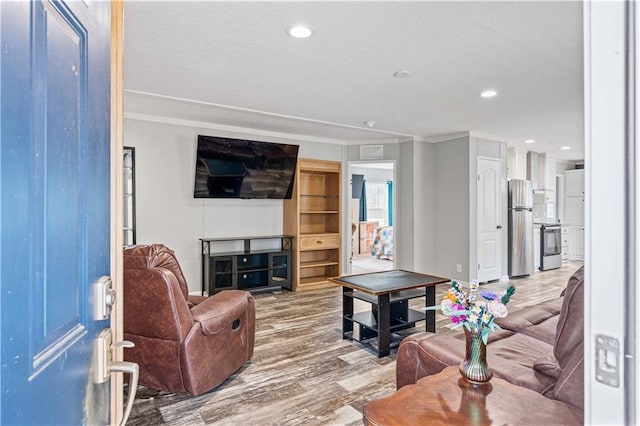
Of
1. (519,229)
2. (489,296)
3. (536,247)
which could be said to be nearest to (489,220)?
(519,229)

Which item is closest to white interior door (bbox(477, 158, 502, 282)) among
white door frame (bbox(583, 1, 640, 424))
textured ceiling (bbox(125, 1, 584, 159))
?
textured ceiling (bbox(125, 1, 584, 159))

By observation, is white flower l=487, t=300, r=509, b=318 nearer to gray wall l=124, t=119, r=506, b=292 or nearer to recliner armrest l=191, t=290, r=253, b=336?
recliner armrest l=191, t=290, r=253, b=336

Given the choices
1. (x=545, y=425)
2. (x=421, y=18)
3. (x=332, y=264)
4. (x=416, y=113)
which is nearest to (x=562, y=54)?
(x=421, y=18)

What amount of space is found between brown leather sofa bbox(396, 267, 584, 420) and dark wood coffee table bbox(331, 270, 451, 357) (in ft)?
2.88

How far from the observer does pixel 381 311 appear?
2994 millimetres

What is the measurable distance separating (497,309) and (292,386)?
1719 mm

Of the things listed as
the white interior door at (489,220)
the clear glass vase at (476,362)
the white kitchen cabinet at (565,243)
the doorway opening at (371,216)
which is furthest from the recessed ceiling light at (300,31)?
the white kitchen cabinet at (565,243)

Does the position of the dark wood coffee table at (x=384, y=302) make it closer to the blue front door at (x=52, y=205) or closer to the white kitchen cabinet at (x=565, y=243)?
the blue front door at (x=52, y=205)

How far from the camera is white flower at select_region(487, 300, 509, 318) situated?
1.31 metres

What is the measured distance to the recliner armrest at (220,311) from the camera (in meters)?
2.31

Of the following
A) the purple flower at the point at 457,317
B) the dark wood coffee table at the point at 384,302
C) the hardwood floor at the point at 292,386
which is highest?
the purple flower at the point at 457,317

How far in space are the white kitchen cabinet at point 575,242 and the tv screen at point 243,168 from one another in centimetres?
702

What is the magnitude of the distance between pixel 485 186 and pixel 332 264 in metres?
2.81

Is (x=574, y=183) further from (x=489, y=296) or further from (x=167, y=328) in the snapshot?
(x=167, y=328)
